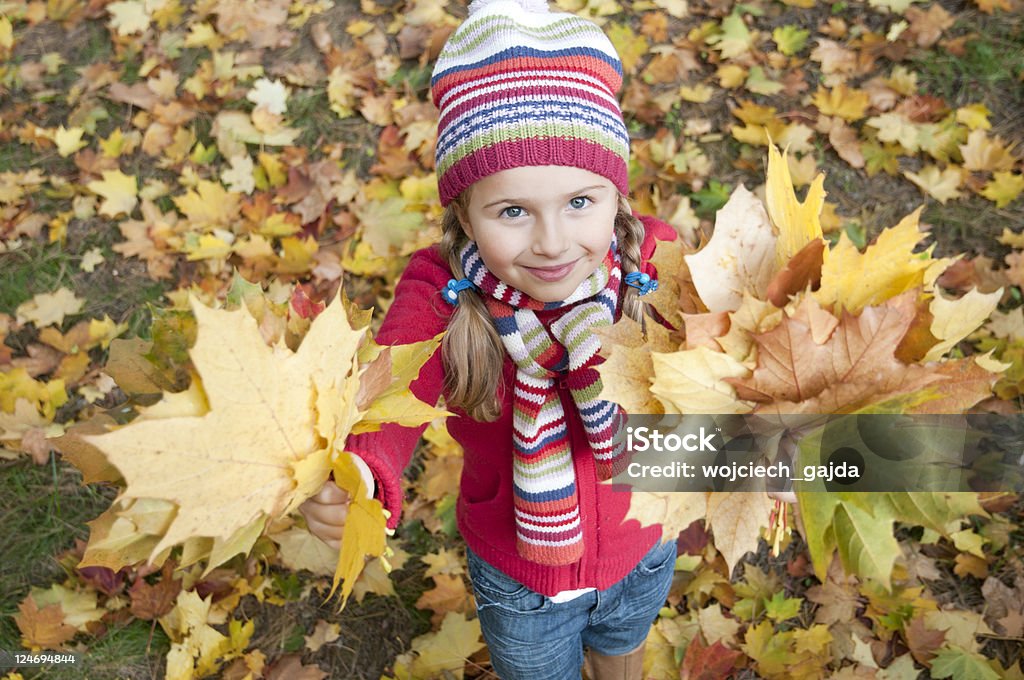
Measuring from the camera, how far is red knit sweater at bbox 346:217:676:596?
5.11 feet

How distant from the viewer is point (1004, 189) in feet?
9.73

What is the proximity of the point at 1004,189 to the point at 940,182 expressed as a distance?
219 mm

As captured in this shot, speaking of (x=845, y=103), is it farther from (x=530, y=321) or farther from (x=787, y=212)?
(x=787, y=212)

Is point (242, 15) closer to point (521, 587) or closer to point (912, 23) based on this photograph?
point (912, 23)

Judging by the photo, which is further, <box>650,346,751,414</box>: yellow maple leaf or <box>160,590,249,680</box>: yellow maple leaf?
<box>160,590,249,680</box>: yellow maple leaf

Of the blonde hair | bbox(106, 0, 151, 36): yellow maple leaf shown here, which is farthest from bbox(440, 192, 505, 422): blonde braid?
bbox(106, 0, 151, 36): yellow maple leaf

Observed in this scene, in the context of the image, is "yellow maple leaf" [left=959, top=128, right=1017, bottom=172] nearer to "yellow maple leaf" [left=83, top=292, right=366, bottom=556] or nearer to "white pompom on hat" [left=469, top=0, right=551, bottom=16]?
"white pompom on hat" [left=469, top=0, right=551, bottom=16]

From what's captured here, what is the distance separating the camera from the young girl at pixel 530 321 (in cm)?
137

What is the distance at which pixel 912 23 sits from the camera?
11.4ft

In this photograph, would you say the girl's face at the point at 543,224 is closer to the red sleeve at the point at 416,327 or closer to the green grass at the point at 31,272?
the red sleeve at the point at 416,327

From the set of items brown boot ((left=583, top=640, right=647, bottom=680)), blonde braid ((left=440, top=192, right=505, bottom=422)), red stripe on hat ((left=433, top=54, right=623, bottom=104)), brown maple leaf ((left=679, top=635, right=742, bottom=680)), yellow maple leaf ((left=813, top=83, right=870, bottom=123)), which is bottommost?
brown maple leaf ((left=679, top=635, right=742, bottom=680))

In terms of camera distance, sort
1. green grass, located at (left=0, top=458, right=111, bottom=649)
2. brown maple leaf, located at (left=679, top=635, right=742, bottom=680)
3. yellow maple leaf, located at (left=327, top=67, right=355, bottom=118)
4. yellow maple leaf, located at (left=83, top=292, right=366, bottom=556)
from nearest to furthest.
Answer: yellow maple leaf, located at (left=83, top=292, right=366, bottom=556) → brown maple leaf, located at (left=679, top=635, right=742, bottom=680) → green grass, located at (left=0, top=458, right=111, bottom=649) → yellow maple leaf, located at (left=327, top=67, right=355, bottom=118)

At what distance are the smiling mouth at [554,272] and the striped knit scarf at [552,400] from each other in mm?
91

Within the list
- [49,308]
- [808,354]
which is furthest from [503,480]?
[49,308]
